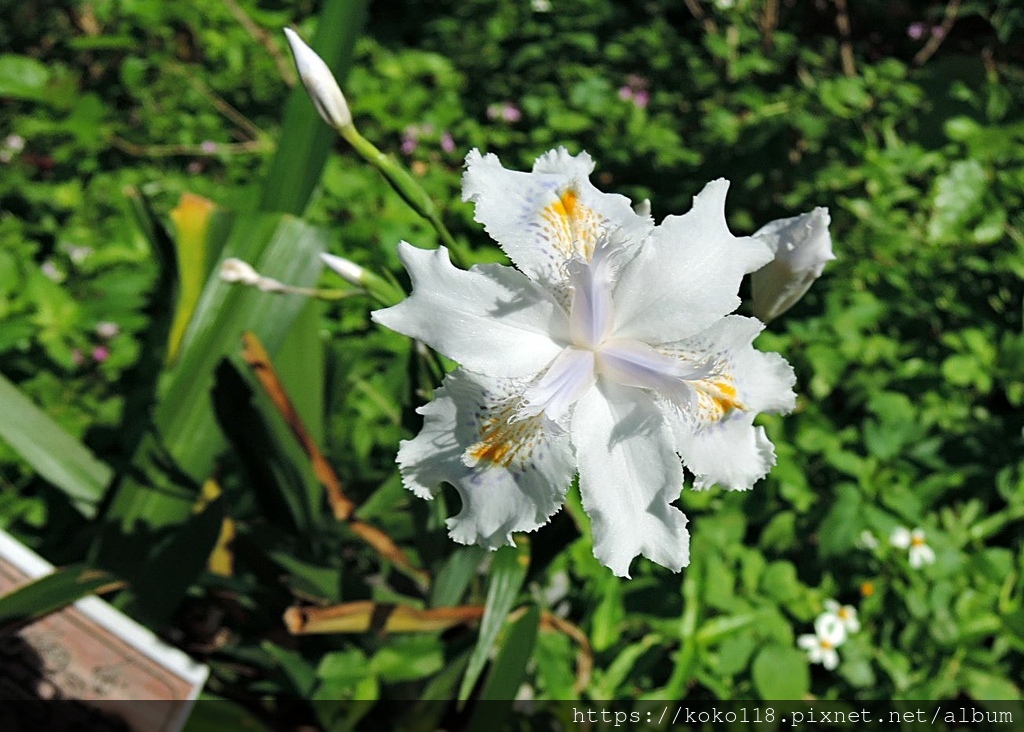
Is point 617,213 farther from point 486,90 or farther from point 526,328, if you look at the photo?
point 486,90

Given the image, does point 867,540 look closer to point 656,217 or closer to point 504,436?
point 656,217

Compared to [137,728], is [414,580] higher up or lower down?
lower down

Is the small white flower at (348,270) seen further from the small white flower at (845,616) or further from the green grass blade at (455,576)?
the small white flower at (845,616)

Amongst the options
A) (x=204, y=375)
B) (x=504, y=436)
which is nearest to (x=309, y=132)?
(x=204, y=375)

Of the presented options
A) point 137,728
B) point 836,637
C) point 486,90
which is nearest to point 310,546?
point 137,728

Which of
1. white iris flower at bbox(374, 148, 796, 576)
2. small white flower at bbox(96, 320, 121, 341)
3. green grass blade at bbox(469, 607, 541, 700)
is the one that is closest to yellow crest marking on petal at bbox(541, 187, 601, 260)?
white iris flower at bbox(374, 148, 796, 576)

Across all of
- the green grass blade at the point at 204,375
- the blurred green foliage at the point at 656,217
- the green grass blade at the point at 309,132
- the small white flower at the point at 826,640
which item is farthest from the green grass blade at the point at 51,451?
the small white flower at the point at 826,640
